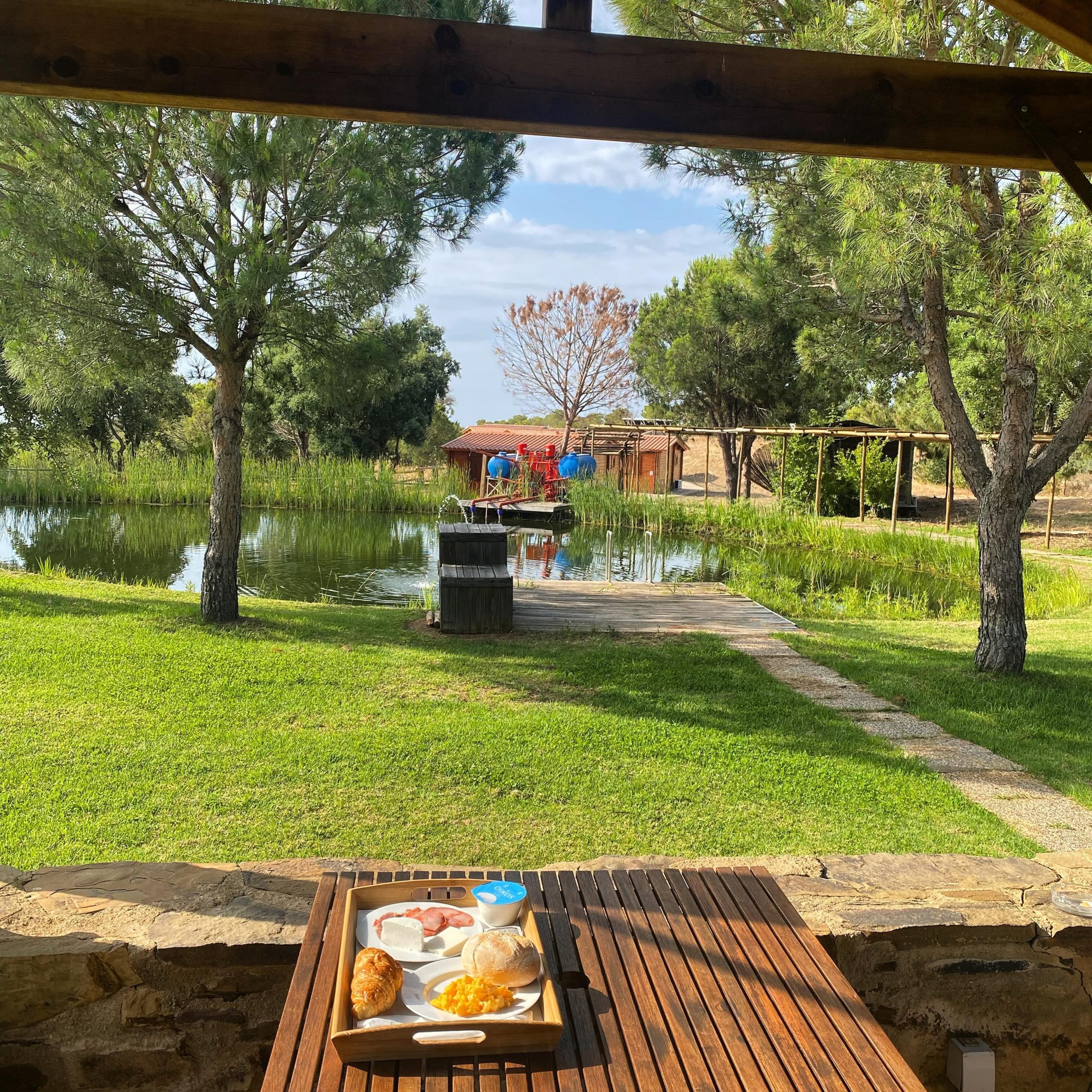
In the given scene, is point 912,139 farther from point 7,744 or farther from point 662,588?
point 662,588

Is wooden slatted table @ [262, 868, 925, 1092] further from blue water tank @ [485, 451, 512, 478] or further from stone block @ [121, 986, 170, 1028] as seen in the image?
blue water tank @ [485, 451, 512, 478]

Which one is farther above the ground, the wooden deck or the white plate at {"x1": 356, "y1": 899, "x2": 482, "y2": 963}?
the white plate at {"x1": 356, "y1": 899, "x2": 482, "y2": 963}

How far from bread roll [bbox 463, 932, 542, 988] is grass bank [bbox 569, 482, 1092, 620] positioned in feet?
23.8

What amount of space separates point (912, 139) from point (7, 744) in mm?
4105

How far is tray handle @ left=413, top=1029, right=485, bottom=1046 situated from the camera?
130 centimetres

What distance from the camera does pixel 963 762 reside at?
4301 millimetres

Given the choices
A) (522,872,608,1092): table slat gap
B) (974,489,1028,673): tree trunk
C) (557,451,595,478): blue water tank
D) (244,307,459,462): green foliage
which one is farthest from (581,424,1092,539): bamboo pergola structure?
(522,872,608,1092): table slat gap

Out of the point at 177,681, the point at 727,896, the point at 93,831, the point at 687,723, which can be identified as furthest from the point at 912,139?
the point at 177,681

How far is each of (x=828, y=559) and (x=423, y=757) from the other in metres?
10.8

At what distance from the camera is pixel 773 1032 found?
4.63 ft

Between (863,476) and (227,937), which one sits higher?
(863,476)

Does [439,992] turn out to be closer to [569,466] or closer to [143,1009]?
[143,1009]

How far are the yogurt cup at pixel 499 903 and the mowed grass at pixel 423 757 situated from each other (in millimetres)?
1455

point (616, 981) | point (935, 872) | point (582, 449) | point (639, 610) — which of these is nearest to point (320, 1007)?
point (616, 981)
